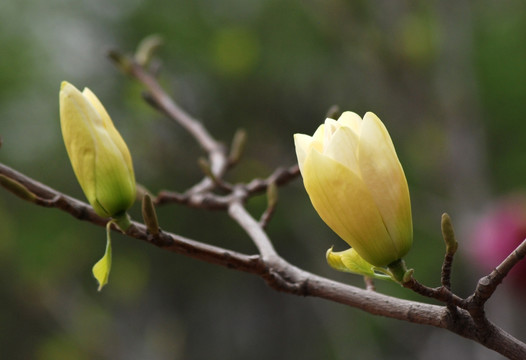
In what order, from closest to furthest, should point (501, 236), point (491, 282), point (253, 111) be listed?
point (491, 282)
point (501, 236)
point (253, 111)

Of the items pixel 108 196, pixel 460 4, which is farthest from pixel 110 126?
pixel 460 4

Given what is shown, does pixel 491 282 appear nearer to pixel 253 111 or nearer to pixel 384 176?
pixel 384 176

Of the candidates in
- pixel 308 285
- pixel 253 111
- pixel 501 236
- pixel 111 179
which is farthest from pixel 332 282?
pixel 253 111

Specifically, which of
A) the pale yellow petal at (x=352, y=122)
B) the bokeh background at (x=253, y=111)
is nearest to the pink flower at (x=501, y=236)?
the bokeh background at (x=253, y=111)

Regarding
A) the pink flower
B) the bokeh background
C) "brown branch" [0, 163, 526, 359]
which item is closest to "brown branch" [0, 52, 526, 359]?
"brown branch" [0, 163, 526, 359]

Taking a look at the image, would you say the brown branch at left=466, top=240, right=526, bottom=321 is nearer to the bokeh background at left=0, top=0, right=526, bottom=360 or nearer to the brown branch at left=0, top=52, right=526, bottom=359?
the brown branch at left=0, top=52, right=526, bottom=359

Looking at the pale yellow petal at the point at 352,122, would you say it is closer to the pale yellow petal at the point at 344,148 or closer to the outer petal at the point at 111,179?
the pale yellow petal at the point at 344,148

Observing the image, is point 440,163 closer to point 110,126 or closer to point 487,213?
point 487,213
